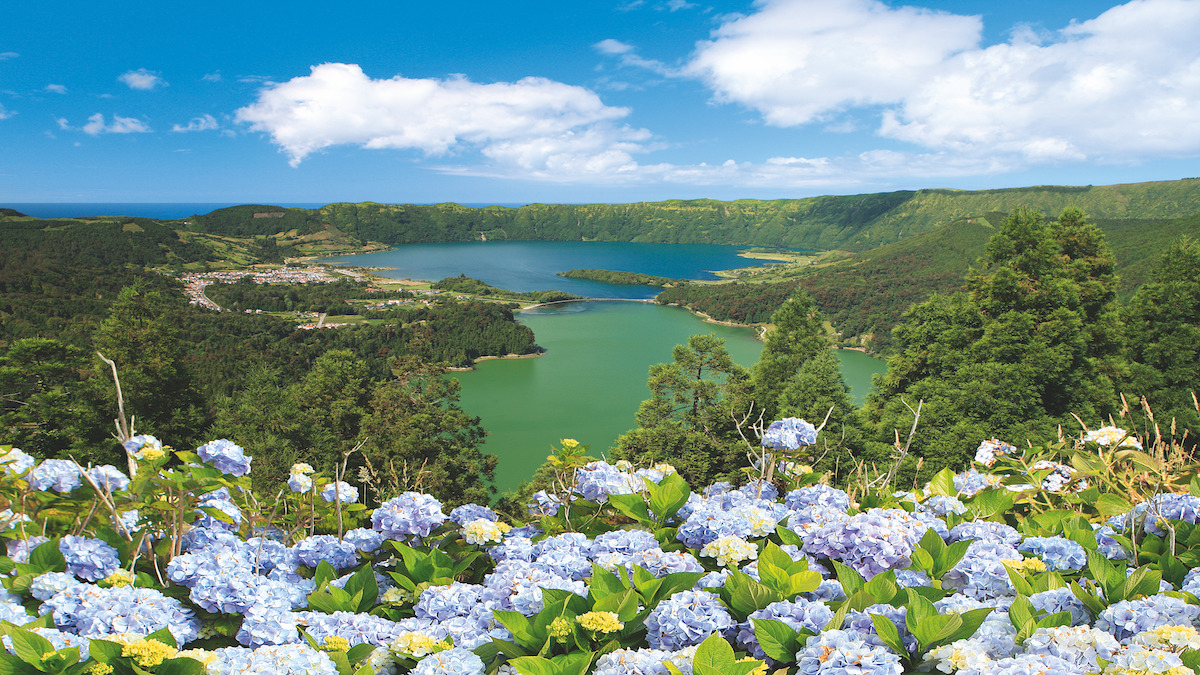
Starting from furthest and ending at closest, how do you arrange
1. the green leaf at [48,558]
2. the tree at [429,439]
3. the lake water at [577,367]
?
1. the lake water at [577,367]
2. the tree at [429,439]
3. the green leaf at [48,558]

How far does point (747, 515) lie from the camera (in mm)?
2293

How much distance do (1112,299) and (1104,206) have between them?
173775mm

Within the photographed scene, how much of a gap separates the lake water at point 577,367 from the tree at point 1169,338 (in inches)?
557

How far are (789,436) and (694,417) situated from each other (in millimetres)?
17151

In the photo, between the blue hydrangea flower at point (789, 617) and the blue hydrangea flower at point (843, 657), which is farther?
the blue hydrangea flower at point (789, 617)

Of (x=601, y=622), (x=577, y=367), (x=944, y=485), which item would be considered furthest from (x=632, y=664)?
(x=577, y=367)

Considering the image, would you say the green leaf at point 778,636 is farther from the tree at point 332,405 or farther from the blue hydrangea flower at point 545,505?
the tree at point 332,405

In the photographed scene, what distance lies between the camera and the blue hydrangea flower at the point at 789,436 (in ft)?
10.3

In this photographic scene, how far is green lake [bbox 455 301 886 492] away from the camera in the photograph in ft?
102

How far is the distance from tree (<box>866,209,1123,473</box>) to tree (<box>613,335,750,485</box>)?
4404mm

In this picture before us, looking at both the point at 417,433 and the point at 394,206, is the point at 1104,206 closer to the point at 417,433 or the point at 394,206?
the point at 417,433

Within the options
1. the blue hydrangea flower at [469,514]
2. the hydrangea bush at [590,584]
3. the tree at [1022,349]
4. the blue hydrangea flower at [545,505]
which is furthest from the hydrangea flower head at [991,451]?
the tree at [1022,349]

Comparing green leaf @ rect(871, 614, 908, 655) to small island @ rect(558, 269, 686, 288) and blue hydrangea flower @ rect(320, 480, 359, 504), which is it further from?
small island @ rect(558, 269, 686, 288)

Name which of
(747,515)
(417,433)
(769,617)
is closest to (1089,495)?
(747,515)
